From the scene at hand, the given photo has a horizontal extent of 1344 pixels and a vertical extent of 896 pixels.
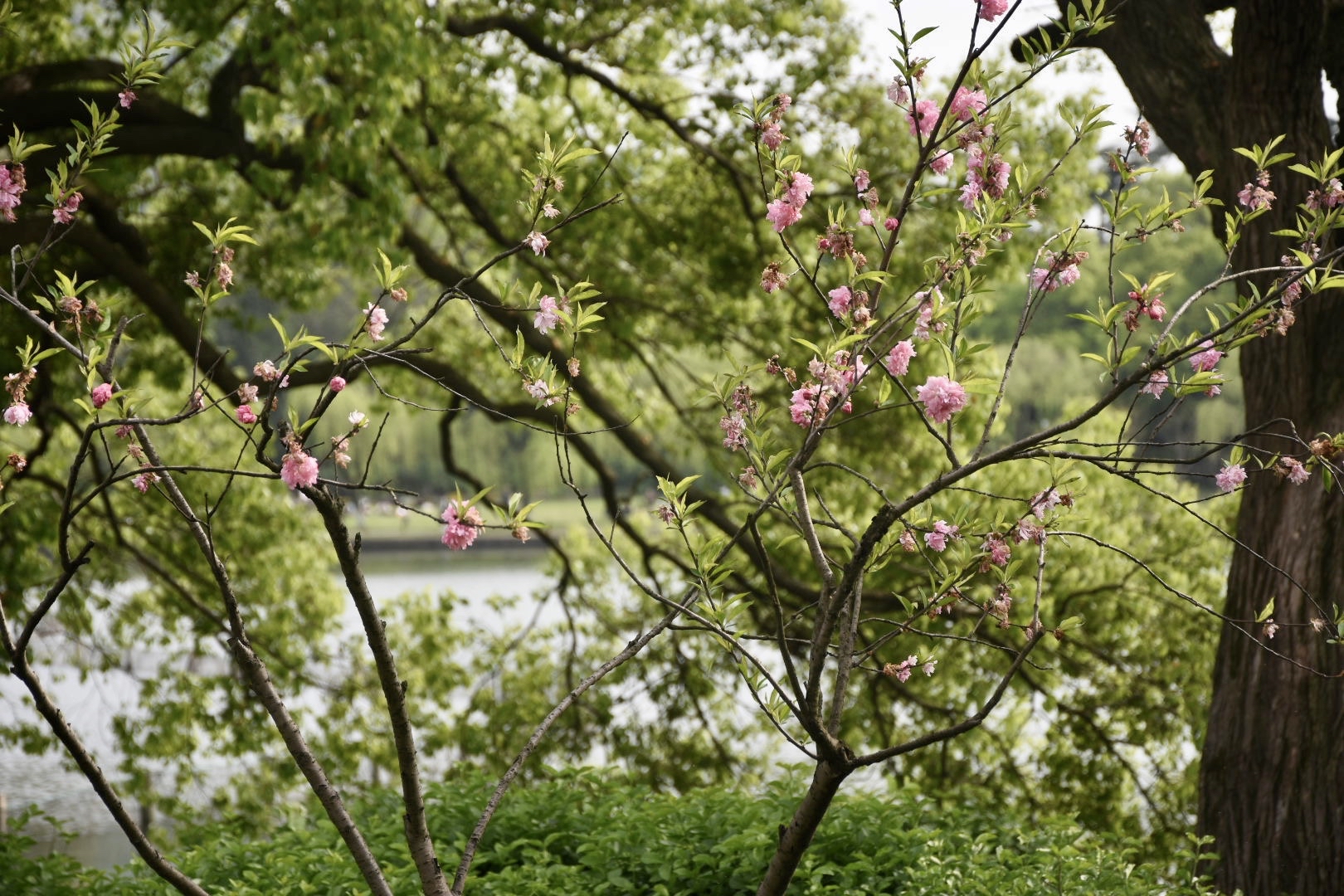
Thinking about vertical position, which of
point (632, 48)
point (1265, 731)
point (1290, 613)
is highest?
point (632, 48)

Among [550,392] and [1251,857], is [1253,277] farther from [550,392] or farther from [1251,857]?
[550,392]

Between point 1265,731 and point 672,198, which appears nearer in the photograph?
point 1265,731

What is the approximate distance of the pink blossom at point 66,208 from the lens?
100 inches

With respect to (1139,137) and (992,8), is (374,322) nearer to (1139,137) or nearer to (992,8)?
(992,8)

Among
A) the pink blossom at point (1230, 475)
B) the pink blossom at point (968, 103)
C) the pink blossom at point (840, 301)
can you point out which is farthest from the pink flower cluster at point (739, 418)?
the pink blossom at point (1230, 475)

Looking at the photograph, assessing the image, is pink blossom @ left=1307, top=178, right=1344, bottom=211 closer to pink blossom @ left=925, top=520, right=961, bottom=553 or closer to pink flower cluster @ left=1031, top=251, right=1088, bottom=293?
pink flower cluster @ left=1031, top=251, right=1088, bottom=293

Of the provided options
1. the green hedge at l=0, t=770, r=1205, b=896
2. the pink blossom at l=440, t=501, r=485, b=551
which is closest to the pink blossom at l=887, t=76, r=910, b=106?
the pink blossom at l=440, t=501, r=485, b=551

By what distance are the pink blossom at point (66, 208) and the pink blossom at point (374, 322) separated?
0.64m

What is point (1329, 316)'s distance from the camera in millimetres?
4652

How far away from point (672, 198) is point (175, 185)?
11.0 ft

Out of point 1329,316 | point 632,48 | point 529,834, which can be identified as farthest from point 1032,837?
point 632,48

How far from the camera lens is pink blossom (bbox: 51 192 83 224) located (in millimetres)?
2549

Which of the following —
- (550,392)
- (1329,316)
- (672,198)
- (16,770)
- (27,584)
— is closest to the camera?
(550,392)

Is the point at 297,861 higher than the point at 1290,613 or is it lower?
lower
